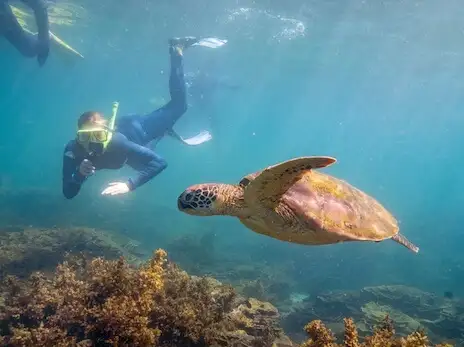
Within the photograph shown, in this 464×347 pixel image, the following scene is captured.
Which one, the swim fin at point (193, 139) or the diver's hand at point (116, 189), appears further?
the swim fin at point (193, 139)

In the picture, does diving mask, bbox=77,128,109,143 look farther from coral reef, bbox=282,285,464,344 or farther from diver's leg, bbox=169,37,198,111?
coral reef, bbox=282,285,464,344

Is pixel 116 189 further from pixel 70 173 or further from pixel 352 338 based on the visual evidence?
pixel 352 338

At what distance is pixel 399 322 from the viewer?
24.9 feet

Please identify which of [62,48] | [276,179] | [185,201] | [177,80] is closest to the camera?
[276,179]

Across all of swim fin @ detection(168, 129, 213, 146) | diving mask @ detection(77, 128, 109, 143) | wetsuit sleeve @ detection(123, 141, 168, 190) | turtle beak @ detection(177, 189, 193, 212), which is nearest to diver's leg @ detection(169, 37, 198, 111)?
swim fin @ detection(168, 129, 213, 146)

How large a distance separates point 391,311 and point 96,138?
7860 mm

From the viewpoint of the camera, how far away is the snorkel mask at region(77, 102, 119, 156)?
589 cm

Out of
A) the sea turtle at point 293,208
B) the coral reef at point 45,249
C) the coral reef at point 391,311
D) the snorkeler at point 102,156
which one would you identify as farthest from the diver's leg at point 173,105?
the sea turtle at point 293,208

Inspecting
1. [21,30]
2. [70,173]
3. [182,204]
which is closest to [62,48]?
[21,30]

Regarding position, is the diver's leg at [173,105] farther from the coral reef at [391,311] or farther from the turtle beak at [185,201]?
the turtle beak at [185,201]

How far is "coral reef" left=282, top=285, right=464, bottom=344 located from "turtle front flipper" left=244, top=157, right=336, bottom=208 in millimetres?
5279

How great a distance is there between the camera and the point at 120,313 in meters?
2.60

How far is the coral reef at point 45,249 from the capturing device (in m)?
7.14

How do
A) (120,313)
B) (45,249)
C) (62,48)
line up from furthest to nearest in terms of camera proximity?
(62,48) < (45,249) < (120,313)
